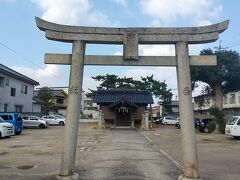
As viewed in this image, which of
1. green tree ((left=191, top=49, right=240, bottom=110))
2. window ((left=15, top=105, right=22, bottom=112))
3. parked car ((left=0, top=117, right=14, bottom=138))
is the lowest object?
parked car ((left=0, top=117, right=14, bottom=138))

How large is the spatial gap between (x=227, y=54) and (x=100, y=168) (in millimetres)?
45247

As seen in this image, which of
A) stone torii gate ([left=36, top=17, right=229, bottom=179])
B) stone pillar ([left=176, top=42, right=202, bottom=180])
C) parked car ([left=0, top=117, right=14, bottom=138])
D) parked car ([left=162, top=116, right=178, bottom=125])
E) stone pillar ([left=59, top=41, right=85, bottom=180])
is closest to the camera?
stone pillar ([left=176, top=42, right=202, bottom=180])

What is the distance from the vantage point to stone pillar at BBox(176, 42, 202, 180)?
1064cm

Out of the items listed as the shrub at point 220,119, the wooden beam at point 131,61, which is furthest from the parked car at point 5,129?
the shrub at point 220,119

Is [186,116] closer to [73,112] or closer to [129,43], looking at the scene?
[129,43]

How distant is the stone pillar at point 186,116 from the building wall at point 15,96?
34.1 m

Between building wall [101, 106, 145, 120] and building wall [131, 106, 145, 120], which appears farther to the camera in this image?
building wall [131, 106, 145, 120]

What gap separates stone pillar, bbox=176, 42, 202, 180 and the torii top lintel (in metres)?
0.34

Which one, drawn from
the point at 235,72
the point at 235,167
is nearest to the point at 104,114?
the point at 235,72

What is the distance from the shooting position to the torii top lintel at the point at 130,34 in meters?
11.3

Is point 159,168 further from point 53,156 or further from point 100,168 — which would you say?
point 53,156

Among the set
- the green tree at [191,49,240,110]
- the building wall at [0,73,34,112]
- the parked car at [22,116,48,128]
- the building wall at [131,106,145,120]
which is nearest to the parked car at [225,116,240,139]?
the building wall at [131,106,145,120]

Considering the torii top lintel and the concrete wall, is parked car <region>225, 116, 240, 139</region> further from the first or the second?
the concrete wall

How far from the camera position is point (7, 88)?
144ft
